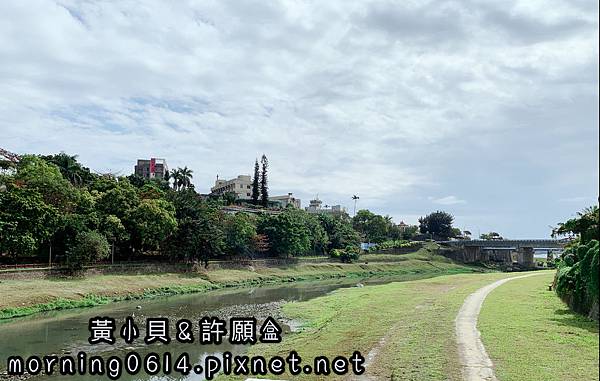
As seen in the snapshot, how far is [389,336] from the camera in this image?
2230 centimetres

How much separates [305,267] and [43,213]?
152 ft

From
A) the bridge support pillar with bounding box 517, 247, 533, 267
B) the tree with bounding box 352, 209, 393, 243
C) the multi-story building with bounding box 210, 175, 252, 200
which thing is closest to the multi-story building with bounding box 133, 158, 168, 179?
the multi-story building with bounding box 210, 175, 252, 200

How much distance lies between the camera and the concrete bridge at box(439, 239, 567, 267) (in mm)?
115188

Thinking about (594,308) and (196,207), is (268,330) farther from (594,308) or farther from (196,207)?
(196,207)

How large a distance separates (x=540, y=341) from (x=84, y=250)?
40311 millimetres

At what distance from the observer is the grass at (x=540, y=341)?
580 inches

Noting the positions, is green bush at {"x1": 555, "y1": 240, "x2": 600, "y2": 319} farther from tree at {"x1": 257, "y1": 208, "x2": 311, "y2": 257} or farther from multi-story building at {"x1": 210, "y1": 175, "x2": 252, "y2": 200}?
multi-story building at {"x1": 210, "y1": 175, "x2": 252, "y2": 200}

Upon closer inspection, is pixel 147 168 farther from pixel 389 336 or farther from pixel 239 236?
pixel 389 336

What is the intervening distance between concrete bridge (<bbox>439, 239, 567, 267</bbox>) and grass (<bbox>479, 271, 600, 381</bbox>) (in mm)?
88582

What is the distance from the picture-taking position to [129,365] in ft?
68.5

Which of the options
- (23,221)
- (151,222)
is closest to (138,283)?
(151,222)

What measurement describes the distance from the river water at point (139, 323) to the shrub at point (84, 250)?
7.09m

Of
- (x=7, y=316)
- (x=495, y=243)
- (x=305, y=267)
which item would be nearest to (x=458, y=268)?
(x=495, y=243)

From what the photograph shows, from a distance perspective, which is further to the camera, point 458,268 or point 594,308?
point 458,268
